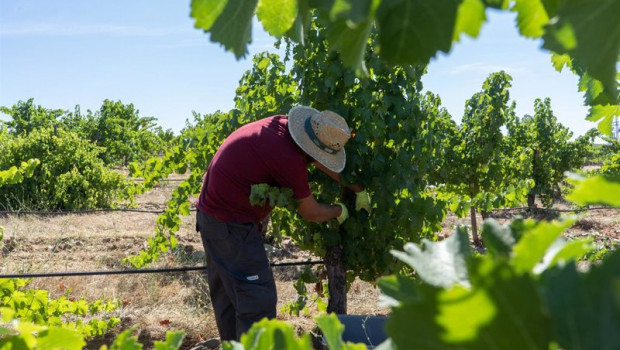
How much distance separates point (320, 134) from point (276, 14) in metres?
2.73

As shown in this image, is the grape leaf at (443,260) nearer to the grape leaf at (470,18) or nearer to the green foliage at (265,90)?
the grape leaf at (470,18)

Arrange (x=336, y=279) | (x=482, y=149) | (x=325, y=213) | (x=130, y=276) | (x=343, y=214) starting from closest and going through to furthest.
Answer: (x=325, y=213)
(x=343, y=214)
(x=336, y=279)
(x=130, y=276)
(x=482, y=149)

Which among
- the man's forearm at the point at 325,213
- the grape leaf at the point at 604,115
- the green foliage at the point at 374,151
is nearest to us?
the grape leaf at the point at 604,115

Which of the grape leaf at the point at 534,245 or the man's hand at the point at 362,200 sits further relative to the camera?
the man's hand at the point at 362,200

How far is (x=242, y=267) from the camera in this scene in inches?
142

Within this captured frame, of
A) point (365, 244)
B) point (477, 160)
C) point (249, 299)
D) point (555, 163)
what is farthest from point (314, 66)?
point (555, 163)

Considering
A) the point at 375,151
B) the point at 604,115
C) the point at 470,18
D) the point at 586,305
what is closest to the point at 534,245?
the point at 586,305

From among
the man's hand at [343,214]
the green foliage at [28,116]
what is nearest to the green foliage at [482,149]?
the man's hand at [343,214]

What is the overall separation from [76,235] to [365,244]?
6392 millimetres

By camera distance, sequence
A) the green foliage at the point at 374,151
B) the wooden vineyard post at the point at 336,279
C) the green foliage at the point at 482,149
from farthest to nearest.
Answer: the green foliage at the point at 482,149 → the wooden vineyard post at the point at 336,279 → the green foliage at the point at 374,151

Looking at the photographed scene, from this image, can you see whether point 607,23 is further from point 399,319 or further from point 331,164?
point 331,164

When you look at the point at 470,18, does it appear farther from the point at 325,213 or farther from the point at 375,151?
the point at 375,151

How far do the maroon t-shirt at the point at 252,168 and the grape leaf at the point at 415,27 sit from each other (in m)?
2.86

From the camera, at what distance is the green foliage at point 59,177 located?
1250cm
